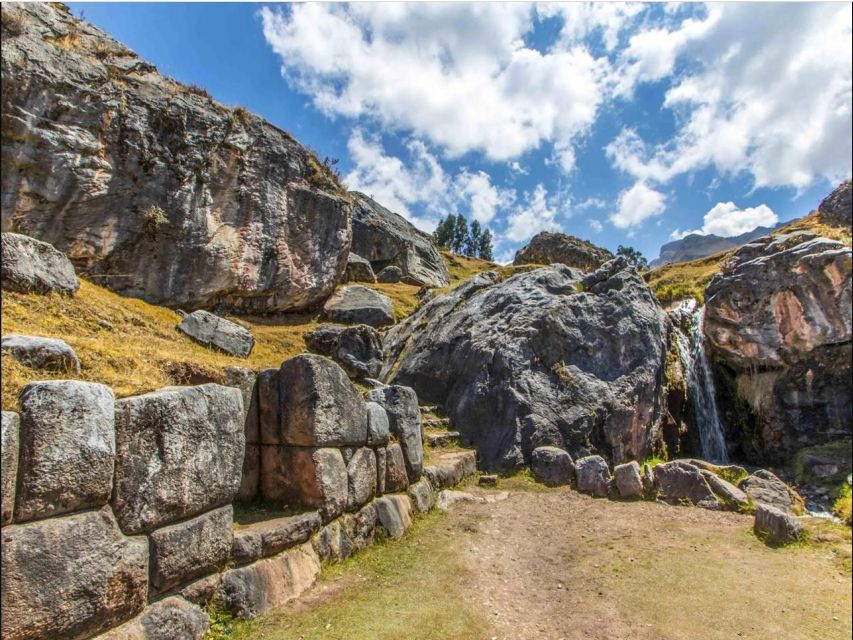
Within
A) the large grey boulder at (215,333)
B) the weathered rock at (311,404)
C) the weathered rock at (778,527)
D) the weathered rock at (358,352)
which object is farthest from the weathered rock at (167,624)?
the weathered rock at (358,352)

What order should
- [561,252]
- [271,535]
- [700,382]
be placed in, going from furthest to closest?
1. [561,252]
2. [700,382]
3. [271,535]

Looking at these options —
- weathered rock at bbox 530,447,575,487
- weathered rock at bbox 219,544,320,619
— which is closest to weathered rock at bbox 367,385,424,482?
weathered rock at bbox 219,544,320,619

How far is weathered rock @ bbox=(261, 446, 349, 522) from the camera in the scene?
7637 mm

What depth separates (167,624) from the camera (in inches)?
193

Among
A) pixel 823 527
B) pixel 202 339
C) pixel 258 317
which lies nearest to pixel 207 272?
pixel 258 317

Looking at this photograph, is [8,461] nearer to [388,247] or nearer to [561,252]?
[388,247]

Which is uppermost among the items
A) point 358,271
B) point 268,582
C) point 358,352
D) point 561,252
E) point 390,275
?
point 561,252

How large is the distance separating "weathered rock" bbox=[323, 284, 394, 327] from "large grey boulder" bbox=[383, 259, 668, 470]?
7638 millimetres

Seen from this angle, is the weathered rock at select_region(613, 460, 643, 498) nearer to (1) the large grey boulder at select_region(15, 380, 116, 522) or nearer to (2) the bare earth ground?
(2) the bare earth ground

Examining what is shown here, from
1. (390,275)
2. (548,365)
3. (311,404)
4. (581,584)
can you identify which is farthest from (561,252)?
(311,404)

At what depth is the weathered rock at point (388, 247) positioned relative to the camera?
4760 cm

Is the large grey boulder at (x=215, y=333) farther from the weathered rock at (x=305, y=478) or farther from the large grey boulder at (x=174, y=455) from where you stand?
the large grey boulder at (x=174, y=455)

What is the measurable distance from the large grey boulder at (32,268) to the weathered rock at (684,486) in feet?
51.1

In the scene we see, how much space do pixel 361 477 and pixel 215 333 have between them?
10.4m
